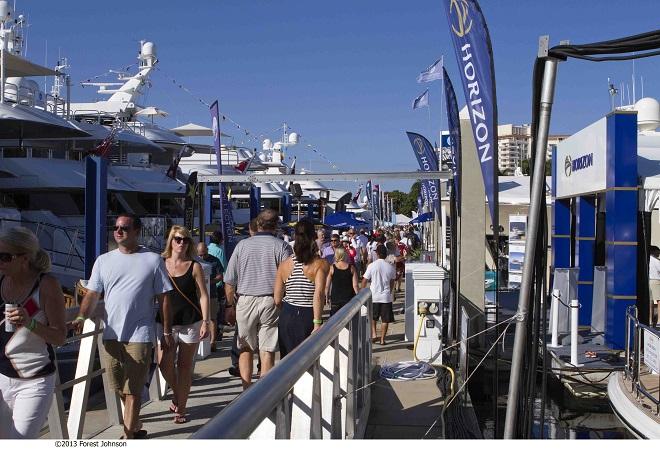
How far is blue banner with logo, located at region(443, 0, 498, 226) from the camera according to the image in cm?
595

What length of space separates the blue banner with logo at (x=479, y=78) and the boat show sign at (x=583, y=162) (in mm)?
6513

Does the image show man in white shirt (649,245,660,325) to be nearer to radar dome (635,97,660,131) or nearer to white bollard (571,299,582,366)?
white bollard (571,299,582,366)

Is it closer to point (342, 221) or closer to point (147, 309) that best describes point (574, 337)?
point (147, 309)

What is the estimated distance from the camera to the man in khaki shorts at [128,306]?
231 inches

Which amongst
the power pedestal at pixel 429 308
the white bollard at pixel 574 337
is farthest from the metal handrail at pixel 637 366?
the power pedestal at pixel 429 308

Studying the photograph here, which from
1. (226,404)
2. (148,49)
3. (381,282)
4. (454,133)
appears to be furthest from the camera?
(148,49)

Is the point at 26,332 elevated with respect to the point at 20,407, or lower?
elevated

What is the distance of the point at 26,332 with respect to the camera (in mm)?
4320

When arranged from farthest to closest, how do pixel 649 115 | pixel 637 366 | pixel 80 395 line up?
pixel 649 115
pixel 637 366
pixel 80 395

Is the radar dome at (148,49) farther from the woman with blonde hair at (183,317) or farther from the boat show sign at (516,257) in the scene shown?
the woman with blonde hair at (183,317)

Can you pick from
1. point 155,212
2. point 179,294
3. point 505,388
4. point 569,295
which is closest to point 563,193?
point 569,295

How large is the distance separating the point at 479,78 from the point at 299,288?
7.59ft

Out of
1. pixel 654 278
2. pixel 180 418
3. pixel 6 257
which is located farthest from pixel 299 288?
pixel 654 278

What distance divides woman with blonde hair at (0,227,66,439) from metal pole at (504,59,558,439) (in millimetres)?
2578
